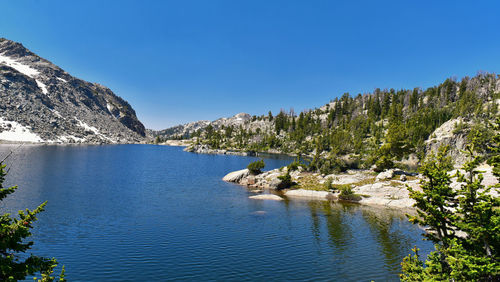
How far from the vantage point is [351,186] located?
70.1 metres

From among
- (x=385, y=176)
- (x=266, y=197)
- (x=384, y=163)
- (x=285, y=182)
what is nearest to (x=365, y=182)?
(x=385, y=176)

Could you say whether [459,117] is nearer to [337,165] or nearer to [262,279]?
[337,165]

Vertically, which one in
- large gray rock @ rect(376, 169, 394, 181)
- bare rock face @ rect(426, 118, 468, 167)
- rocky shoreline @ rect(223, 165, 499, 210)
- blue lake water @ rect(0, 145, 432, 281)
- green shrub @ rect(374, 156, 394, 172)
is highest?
bare rock face @ rect(426, 118, 468, 167)

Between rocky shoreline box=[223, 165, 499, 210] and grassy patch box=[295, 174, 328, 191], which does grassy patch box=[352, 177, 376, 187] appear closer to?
rocky shoreline box=[223, 165, 499, 210]

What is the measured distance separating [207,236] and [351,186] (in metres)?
45.9

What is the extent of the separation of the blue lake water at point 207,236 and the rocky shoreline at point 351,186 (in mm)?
6187

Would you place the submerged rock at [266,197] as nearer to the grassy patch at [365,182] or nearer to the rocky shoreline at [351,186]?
the rocky shoreline at [351,186]

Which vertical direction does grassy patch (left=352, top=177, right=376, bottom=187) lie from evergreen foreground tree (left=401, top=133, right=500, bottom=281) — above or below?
below

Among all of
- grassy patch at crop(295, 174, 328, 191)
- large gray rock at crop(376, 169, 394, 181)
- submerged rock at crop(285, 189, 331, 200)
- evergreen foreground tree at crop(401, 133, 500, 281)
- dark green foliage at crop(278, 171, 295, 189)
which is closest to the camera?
evergreen foreground tree at crop(401, 133, 500, 281)

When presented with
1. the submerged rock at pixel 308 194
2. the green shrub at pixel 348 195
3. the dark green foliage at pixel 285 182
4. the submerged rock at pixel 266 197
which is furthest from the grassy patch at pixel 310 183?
the submerged rock at pixel 266 197

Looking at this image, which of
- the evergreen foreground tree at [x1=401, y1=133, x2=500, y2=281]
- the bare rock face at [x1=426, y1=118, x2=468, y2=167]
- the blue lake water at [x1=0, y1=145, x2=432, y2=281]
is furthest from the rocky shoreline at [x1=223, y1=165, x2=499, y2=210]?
the bare rock face at [x1=426, y1=118, x2=468, y2=167]

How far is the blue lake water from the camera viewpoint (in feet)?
92.0

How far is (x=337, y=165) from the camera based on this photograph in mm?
88312

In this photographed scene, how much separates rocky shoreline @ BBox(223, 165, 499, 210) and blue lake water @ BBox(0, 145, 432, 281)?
6.19 m
